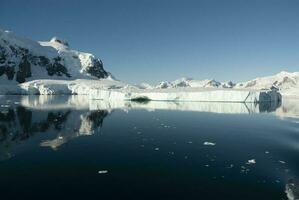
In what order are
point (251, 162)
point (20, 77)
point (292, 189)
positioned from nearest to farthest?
point (292, 189) → point (251, 162) → point (20, 77)

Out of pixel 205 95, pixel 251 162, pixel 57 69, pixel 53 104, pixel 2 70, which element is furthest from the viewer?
pixel 57 69

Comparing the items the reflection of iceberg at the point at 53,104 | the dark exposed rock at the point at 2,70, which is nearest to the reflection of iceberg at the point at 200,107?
the reflection of iceberg at the point at 53,104

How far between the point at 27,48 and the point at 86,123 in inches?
4610

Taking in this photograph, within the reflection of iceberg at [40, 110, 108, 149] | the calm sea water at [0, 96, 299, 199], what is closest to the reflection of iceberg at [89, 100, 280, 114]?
the reflection of iceberg at [40, 110, 108, 149]

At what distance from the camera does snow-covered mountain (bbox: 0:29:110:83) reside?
116125 mm

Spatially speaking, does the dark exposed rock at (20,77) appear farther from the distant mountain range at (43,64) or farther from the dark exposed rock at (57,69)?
the dark exposed rock at (57,69)

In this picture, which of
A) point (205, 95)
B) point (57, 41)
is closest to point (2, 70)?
point (57, 41)

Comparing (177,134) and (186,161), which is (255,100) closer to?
(177,134)

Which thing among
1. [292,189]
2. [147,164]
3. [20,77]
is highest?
[20,77]

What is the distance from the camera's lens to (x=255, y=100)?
48844mm

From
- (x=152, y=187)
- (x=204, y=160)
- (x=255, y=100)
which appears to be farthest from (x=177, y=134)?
(x=255, y=100)

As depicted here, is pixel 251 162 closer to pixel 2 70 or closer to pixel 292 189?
pixel 292 189

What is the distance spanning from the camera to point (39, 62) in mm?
129125

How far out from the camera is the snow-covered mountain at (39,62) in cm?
11612
